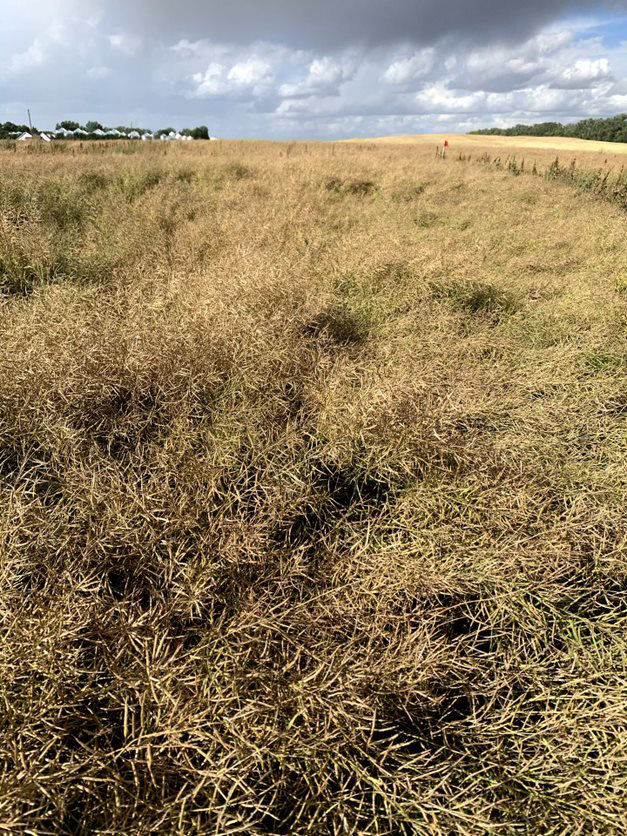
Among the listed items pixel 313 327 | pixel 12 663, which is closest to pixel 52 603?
pixel 12 663

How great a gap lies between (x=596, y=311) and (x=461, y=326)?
1.29m

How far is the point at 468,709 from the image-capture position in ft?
4.86

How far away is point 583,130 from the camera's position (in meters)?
56.8

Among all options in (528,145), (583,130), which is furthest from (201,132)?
(583,130)

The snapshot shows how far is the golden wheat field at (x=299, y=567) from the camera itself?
3.83 feet

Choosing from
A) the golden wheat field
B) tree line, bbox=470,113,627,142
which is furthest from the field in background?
the golden wheat field

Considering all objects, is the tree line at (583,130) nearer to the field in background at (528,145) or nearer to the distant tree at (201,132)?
the field in background at (528,145)

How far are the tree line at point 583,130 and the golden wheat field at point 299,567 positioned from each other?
6120 centimetres

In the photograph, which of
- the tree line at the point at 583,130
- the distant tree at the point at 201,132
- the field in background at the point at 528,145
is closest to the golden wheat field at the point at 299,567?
the field in background at the point at 528,145

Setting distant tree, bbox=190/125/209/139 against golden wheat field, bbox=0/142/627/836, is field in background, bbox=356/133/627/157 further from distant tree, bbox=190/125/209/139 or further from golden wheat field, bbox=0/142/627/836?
golden wheat field, bbox=0/142/627/836

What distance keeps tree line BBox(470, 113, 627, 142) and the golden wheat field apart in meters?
61.2

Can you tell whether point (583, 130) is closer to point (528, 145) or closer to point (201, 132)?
point (528, 145)

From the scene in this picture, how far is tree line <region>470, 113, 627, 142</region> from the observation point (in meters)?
49.8

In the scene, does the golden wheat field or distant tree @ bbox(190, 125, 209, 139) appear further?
distant tree @ bbox(190, 125, 209, 139)
